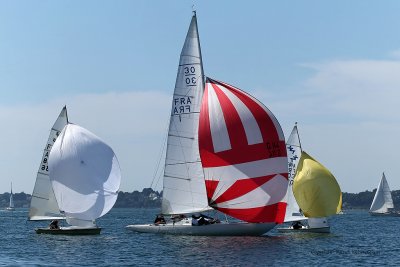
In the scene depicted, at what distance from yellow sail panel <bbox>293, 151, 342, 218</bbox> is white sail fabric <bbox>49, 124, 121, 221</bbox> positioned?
43.2ft

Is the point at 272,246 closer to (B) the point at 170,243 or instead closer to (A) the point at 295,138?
(B) the point at 170,243

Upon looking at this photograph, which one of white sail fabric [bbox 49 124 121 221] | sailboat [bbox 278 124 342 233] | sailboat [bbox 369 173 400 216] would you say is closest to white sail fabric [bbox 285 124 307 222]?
sailboat [bbox 278 124 342 233]

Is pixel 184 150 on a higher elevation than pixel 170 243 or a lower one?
higher

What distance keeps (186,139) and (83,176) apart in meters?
6.97

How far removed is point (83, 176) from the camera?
168 ft

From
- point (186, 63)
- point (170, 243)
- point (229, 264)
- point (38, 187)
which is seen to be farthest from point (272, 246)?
point (38, 187)

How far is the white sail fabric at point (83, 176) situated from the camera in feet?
168

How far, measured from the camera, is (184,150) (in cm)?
5091

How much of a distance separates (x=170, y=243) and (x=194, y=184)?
4.87 m

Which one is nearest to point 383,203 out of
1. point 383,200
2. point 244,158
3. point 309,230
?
point 383,200

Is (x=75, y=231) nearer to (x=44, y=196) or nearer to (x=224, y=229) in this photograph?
(x=44, y=196)

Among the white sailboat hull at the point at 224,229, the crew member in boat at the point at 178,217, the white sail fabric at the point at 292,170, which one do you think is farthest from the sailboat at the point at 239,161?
the white sail fabric at the point at 292,170

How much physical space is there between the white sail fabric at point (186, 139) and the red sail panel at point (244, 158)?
3377 millimetres

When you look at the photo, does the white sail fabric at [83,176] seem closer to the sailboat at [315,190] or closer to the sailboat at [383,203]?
the sailboat at [315,190]
